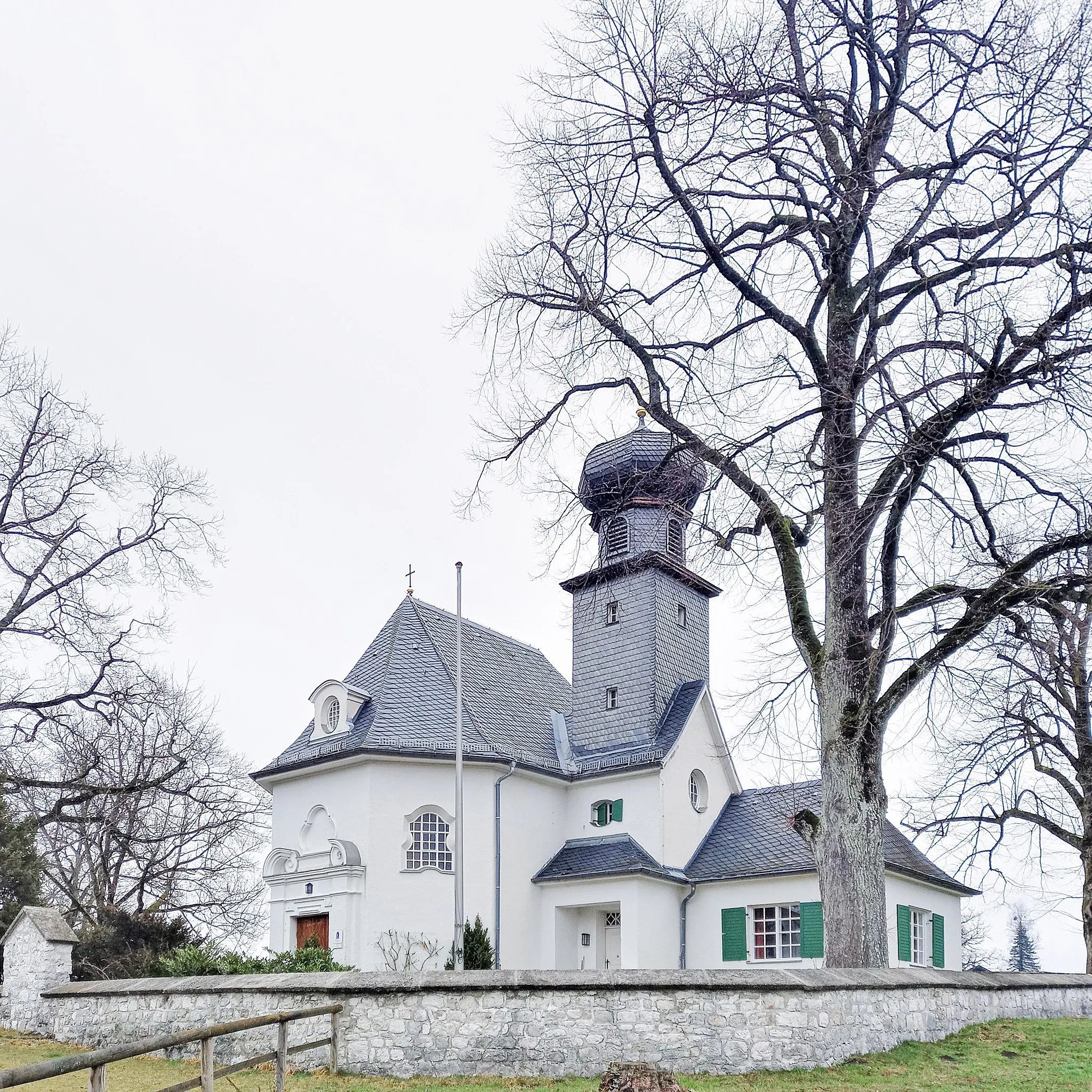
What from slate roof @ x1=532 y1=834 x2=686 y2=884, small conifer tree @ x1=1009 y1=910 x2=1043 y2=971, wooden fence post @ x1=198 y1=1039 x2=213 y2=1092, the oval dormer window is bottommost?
small conifer tree @ x1=1009 y1=910 x2=1043 y2=971

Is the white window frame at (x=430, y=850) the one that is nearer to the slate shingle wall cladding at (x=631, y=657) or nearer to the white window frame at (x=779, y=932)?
the slate shingle wall cladding at (x=631, y=657)

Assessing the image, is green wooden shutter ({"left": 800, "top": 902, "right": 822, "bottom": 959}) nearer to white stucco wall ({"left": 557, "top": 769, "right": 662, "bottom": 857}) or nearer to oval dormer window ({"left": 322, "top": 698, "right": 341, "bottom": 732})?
white stucco wall ({"left": 557, "top": 769, "right": 662, "bottom": 857})

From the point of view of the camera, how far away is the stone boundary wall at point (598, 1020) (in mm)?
10398

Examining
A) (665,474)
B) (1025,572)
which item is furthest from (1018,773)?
(665,474)

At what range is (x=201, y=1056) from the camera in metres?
8.86

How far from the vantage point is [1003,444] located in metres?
11.9

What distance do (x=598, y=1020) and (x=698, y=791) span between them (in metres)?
14.3

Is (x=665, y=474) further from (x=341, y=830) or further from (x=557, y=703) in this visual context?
(x=557, y=703)

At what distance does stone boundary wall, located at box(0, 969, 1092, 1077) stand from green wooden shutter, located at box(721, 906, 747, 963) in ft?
34.9

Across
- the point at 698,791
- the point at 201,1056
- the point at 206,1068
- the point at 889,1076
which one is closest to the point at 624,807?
the point at 698,791

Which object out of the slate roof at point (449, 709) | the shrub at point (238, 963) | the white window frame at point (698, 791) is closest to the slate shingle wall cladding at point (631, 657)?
the slate roof at point (449, 709)

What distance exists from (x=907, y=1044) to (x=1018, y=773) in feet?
21.1

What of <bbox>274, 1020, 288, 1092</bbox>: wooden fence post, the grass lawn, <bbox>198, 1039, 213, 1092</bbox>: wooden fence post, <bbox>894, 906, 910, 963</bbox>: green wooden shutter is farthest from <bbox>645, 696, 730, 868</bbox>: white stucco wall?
<bbox>198, 1039, 213, 1092</bbox>: wooden fence post

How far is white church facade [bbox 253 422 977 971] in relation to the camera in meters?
21.4
